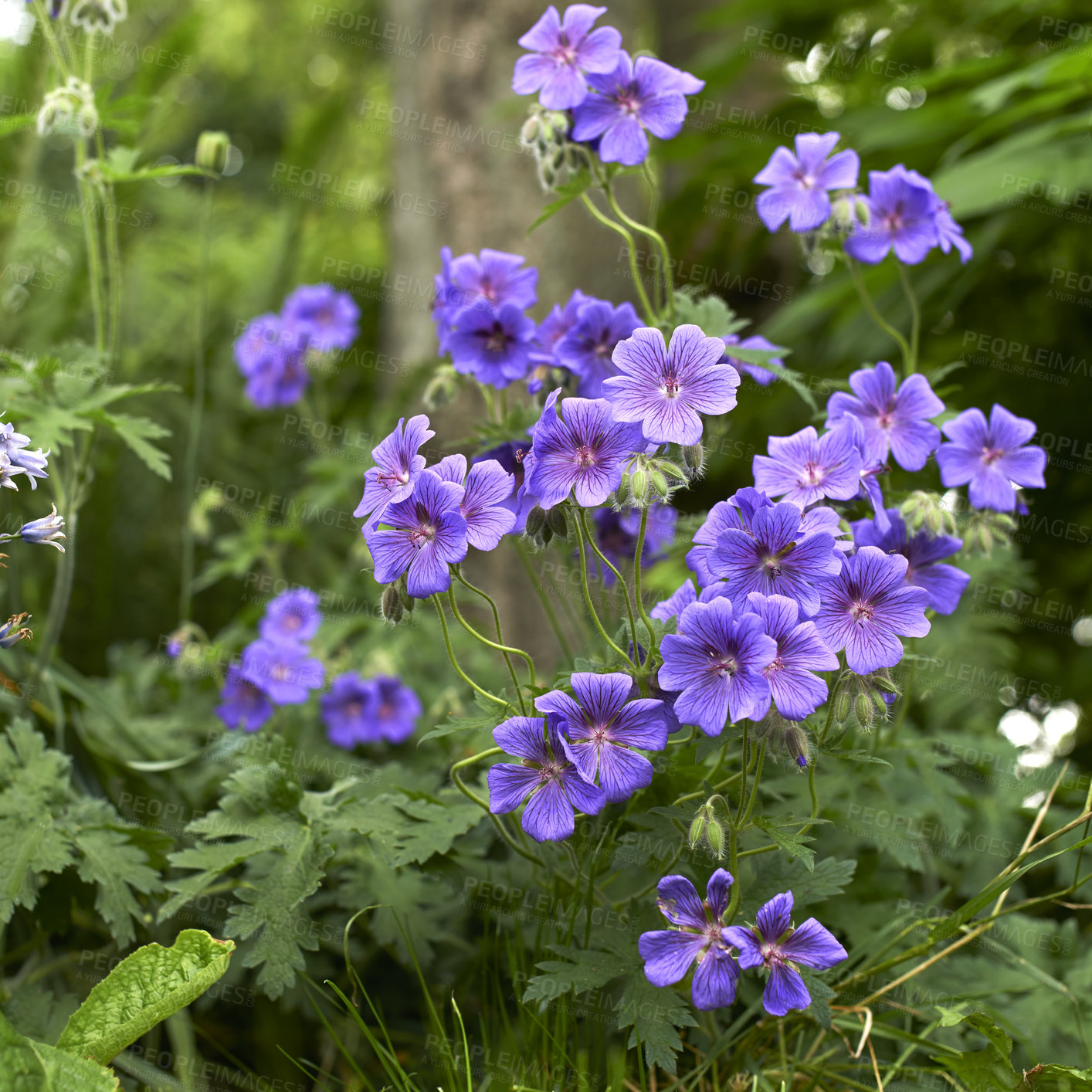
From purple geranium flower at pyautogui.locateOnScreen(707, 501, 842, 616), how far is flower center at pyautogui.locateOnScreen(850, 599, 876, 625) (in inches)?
2.4

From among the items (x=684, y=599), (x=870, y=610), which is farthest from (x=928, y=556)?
(x=684, y=599)

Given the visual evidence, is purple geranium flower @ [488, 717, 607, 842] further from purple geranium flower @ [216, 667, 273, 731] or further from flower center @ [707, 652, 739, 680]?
purple geranium flower @ [216, 667, 273, 731]

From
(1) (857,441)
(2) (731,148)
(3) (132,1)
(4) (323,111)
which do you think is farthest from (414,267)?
(1) (857,441)

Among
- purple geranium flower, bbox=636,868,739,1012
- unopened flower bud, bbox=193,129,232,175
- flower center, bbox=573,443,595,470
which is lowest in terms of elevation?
purple geranium flower, bbox=636,868,739,1012

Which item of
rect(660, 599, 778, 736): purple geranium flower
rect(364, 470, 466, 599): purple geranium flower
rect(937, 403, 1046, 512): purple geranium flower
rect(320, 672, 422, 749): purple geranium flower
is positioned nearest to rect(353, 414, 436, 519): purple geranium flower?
rect(364, 470, 466, 599): purple geranium flower

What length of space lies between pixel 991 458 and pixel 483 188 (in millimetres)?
2116

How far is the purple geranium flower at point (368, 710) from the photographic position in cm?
214

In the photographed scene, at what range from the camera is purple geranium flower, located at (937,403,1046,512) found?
1.46 metres

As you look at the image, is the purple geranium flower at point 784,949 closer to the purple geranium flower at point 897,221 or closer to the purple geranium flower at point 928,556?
the purple geranium flower at point 928,556

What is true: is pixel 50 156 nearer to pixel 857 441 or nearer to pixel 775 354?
pixel 775 354

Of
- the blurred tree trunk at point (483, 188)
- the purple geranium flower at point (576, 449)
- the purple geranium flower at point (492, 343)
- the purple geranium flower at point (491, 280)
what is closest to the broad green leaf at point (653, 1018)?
the purple geranium flower at point (576, 449)

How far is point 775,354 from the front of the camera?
1501 mm

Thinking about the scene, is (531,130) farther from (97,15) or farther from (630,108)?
(97,15)

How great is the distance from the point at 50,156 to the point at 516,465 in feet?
9.98
